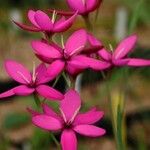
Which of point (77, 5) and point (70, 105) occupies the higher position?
point (77, 5)

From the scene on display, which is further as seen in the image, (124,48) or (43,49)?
(124,48)

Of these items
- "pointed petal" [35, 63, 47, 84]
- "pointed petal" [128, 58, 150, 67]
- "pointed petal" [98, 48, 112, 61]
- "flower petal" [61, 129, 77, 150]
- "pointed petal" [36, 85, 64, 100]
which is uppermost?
"pointed petal" [98, 48, 112, 61]

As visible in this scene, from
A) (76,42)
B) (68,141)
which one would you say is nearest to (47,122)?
(68,141)

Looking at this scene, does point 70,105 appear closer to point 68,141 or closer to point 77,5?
point 68,141

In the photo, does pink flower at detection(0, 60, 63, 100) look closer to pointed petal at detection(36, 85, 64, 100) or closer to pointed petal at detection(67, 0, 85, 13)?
pointed petal at detection(36, 85, 64, 100)

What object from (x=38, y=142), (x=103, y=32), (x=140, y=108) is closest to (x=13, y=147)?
(x=140, y=108)

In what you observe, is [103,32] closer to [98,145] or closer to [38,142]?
[98,145]

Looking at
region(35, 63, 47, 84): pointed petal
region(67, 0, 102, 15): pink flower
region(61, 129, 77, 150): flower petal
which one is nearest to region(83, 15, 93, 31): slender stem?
region(67, 0, 102, 15): pink flower
